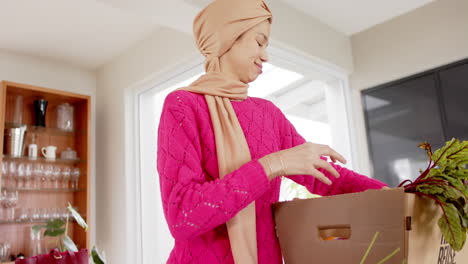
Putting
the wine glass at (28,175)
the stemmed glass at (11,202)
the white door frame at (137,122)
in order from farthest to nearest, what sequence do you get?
the wine glass at (28,175) → the stemmed glass at (11,202) → the white door frame at (137,122)

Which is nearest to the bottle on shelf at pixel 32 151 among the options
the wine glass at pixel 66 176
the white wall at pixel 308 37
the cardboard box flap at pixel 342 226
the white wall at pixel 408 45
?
the wine glass at pixel 66 176

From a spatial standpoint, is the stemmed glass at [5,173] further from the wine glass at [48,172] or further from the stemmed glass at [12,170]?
the wine glass at [48,172]

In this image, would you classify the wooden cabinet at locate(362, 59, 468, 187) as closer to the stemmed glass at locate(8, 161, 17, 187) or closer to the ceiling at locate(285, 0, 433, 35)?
the ceiling at locate(285, 0, 433, 35)

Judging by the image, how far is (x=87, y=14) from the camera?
10.1ft

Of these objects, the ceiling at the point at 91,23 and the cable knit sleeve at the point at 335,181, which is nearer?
the cable knit sleeve at the point at 335,181

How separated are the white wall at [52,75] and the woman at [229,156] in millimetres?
2929

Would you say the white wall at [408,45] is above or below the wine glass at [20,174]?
above

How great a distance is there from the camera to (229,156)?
2.75ft

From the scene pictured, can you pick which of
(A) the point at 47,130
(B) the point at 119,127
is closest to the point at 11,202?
(A) the point at 47,130

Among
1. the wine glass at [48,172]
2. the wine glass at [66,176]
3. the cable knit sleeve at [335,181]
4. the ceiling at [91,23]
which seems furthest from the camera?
the wine glass at [66,176]

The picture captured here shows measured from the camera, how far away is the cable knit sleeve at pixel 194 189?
2.31 ft

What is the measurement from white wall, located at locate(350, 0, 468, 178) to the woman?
233cm

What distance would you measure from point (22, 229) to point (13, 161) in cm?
56

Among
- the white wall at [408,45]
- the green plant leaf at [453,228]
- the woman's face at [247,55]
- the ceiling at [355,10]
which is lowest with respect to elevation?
the green plant leaf at [453,228]
